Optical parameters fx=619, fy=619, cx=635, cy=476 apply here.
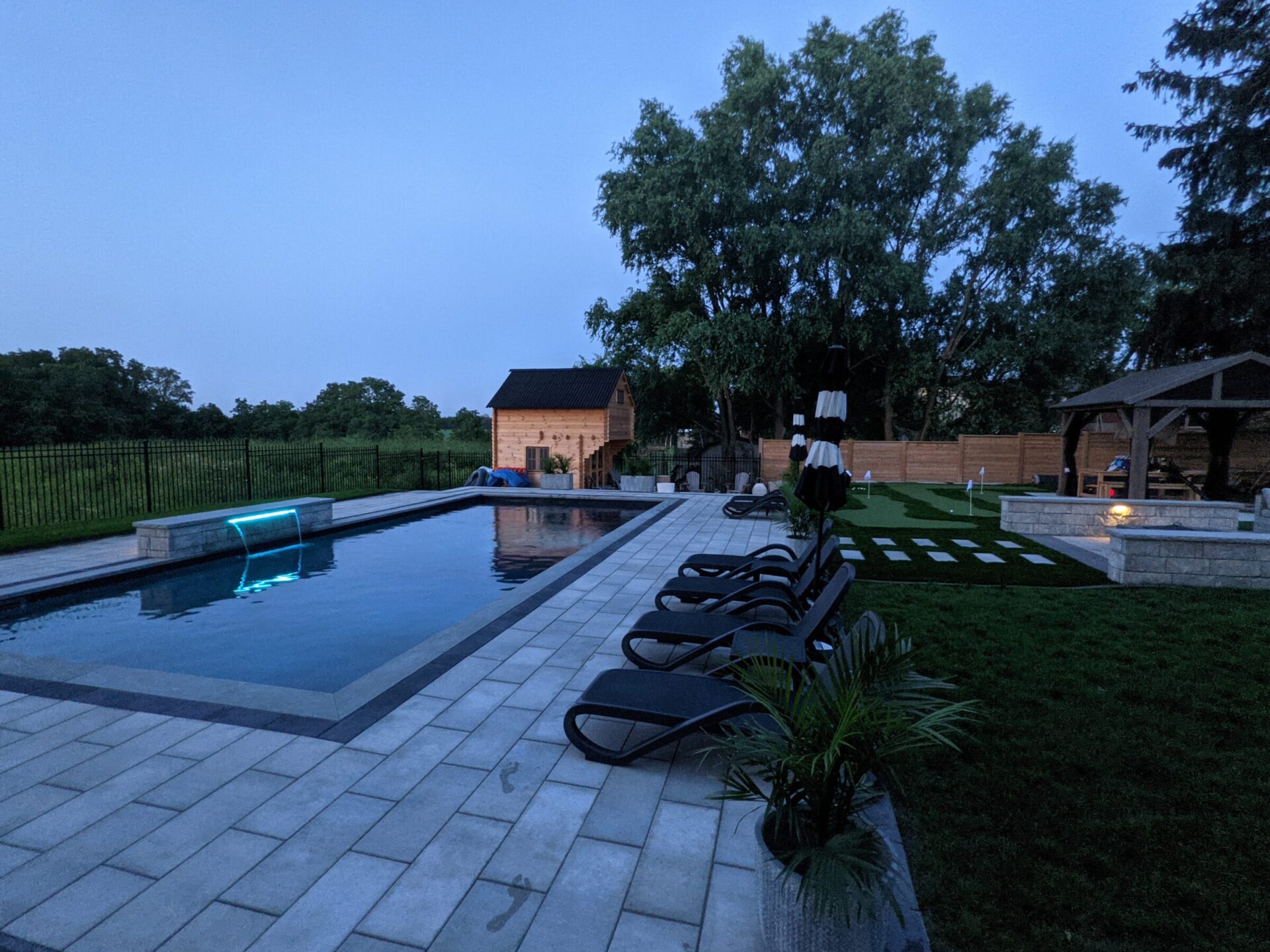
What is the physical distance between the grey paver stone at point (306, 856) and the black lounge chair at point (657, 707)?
1160mm

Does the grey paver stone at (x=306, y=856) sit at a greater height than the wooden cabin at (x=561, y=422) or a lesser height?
lesser

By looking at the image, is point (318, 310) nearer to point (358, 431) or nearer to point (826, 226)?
point (358, 431)

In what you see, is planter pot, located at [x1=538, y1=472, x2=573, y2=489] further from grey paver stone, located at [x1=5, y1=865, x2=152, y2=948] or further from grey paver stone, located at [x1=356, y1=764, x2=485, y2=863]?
grey paver stone, located at [x1=5, y1=865, x2=152, y2=948]

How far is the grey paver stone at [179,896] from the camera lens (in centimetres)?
230

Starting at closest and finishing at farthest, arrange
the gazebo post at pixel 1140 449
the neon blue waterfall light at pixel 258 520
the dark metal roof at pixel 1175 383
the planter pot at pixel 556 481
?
the neon blue waterfall light at pixel 258 520 → the dark metal roof at pixel 1175 383 → the gazebo post at pixel 1140 449 → the planter pot at pixel 556 481

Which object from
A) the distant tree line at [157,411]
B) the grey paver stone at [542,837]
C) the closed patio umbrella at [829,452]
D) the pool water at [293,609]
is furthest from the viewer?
the distant tree line at [157,411]

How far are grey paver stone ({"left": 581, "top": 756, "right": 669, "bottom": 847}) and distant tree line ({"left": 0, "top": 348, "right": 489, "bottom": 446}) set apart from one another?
18.4 metres

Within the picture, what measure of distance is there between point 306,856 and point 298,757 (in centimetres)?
98

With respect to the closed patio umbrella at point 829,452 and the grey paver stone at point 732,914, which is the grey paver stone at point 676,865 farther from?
the closed patio umbrella at point 829,452

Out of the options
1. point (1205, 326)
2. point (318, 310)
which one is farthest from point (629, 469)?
point (318, 310)

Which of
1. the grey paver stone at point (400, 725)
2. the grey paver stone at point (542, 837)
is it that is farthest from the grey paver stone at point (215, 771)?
the grey paver stone at point (542, 837)

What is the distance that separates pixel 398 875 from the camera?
263 centimetres

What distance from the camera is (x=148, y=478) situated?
1288 centimetres

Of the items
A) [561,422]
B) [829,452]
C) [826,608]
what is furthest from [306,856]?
[561,422]
